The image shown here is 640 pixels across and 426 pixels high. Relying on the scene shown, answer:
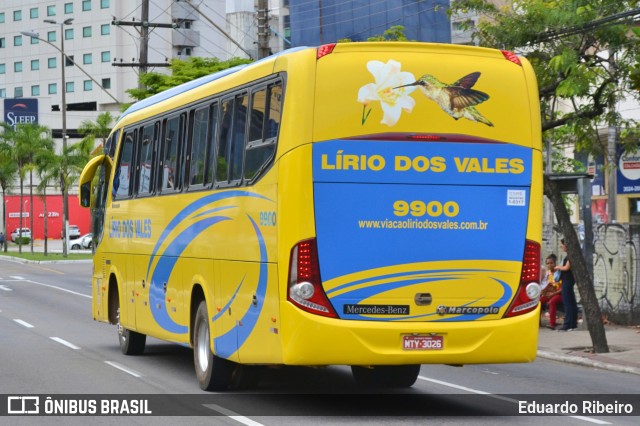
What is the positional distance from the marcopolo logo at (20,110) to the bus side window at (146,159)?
91.9 meters

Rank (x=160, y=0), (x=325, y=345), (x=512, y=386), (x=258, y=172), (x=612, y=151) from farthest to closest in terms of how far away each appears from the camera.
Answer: (x=160, y=0) < (x=612, y=151) < (x=512, y=386) < (x=258, y=172) < (x=325, y=345)

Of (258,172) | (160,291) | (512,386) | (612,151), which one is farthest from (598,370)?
(612,151)

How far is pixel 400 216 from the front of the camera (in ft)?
40.8

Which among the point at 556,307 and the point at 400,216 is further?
the point at 556,307

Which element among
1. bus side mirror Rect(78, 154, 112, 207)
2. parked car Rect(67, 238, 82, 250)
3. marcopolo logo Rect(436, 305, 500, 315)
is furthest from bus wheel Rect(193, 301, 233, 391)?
parked car Rect(67, 238, 82, 250)

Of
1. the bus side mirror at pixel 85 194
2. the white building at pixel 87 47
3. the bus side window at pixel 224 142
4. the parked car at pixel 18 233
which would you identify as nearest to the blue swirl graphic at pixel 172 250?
the bus side window at pixel 224 142

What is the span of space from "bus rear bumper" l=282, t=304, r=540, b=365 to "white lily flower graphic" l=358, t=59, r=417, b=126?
196cm

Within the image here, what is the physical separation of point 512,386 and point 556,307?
950 centimetres

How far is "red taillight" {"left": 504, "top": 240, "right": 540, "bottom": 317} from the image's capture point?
41.5ft

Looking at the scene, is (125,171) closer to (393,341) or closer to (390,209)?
(390,209)

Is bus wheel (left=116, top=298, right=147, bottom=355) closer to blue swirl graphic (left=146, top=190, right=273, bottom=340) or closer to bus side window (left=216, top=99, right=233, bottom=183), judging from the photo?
blue swirl graphic (left=146, top=190, right=273, bottom=340)

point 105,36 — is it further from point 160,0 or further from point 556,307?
point 556,307

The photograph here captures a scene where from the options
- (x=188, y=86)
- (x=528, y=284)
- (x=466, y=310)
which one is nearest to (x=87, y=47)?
(x=188, y=86)

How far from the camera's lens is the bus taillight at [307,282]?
39.9ft
